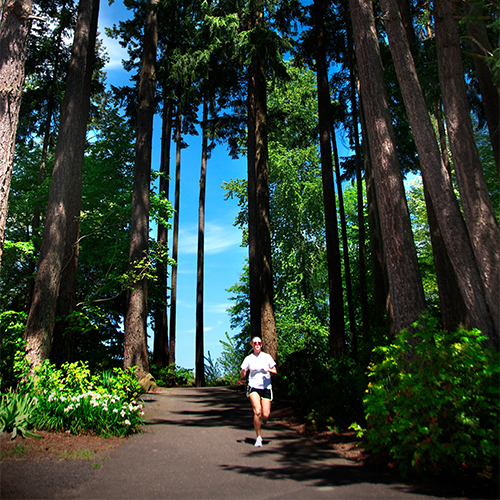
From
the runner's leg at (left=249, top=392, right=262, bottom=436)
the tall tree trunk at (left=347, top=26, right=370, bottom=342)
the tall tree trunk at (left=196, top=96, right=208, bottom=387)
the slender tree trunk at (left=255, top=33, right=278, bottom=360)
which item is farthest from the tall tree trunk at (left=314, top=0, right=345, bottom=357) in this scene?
the tall tree trunk at (left=196, top=96, right=208, bottom=387)

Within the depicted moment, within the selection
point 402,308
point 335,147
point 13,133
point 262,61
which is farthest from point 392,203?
point 335,147

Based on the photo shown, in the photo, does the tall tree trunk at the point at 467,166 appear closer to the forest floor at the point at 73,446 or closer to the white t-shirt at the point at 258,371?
the forest floor at the point at 73,446

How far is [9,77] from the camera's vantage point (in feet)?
21.0

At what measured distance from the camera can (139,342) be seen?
1293cm

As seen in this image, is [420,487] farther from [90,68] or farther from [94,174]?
[94,174]

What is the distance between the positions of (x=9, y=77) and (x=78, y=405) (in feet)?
18.7

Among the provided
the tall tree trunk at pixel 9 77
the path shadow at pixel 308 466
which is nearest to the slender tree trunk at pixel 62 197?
the tall tree trunk at pixel 9 77

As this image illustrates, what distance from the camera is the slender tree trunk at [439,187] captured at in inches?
273

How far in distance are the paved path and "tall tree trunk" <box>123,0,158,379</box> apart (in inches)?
173

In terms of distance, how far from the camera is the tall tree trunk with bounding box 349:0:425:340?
7.05m

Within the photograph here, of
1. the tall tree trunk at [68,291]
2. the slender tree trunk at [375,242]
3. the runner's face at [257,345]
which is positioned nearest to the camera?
the runner's face at [257,345]

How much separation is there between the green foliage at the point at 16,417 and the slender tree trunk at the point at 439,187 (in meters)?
7.63

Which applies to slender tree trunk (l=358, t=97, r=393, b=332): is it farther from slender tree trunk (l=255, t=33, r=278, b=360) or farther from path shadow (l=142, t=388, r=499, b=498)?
path shadow (l=142, t=388, r=499, b=498)

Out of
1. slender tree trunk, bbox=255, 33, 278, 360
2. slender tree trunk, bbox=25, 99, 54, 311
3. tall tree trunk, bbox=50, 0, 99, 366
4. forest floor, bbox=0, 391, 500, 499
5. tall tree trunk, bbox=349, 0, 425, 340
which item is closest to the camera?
forest floor, bbox=0, 391, 500, 499
